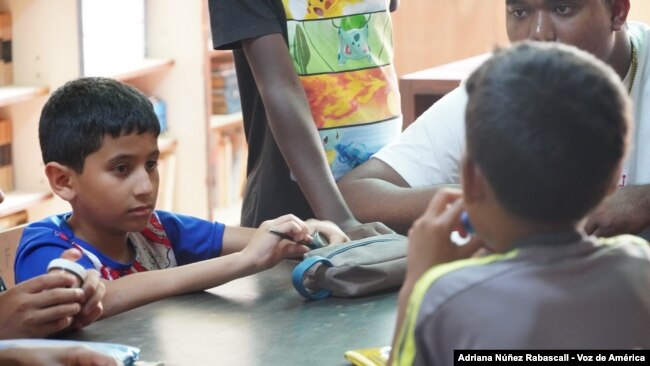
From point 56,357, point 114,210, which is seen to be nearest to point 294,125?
point 114,210

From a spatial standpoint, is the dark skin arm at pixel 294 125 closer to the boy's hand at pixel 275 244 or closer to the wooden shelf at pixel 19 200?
the boy's hand at pixel 275 244

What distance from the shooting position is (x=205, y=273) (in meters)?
1.76

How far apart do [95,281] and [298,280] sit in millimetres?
309

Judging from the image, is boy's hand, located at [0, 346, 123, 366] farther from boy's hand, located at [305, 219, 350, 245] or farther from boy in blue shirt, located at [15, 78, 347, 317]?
boy's hand, located at [305, 219, 350, 245]

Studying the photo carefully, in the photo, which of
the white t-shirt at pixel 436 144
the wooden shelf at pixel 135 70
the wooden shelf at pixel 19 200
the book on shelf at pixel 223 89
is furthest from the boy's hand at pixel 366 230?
the book on shelf at pixel 223 89

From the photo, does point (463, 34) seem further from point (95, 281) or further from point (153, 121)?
point (95, 281)

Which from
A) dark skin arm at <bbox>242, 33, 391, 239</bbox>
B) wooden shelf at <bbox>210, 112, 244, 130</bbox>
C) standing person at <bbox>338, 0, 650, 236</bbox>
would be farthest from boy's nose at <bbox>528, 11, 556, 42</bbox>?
wooden shelf at <bbox>210, 112, 244, 130</bbox>

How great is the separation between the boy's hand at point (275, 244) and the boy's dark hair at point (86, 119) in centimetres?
32

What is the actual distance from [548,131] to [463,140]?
2.93 ft

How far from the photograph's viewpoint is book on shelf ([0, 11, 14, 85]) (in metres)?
3.73

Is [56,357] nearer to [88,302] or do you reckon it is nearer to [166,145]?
[88,302]

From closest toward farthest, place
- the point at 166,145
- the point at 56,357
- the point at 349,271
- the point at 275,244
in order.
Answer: the point at 56,357 < the point at 349,271 < the point at 275,244 < the point at 166,145

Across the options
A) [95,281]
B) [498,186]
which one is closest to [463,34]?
[95,281]

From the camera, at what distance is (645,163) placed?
6.81 ft
